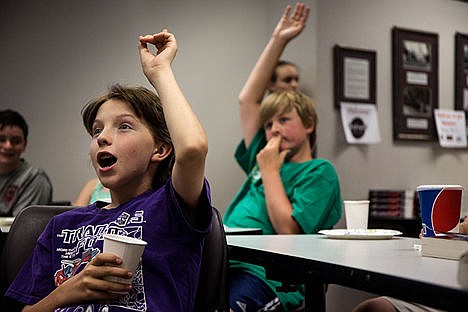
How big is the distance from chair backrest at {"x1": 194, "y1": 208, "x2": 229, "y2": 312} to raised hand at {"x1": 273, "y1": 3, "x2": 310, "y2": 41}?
1709 mm

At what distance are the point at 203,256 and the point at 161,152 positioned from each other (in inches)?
10.0

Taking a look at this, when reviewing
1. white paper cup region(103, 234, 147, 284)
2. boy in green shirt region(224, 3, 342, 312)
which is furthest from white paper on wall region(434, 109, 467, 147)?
white paper cup region(103, 234, 147, 284)

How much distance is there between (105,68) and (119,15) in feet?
1.17

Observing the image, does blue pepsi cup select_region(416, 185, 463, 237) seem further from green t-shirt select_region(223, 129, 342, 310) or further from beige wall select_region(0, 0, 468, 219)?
beige wall select_region(0, 0, 468, 219)

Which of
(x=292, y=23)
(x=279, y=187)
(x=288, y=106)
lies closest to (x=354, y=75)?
(x=292, y=23)

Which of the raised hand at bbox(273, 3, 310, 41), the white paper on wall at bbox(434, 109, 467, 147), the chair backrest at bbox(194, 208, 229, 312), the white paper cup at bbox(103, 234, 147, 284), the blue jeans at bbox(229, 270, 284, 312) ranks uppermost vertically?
the raised hand at bbox(273, 3, 310, 41)

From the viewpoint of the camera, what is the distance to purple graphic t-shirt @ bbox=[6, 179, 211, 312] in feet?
3.60

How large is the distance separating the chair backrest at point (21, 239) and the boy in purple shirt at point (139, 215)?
60 millimetres

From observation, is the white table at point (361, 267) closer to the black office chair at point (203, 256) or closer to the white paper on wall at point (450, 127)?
the black office chair at point (203, 256)

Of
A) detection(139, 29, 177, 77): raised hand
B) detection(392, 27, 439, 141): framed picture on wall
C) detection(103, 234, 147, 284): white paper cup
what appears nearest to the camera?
detection(103, 234, 147, 284): white paper cup

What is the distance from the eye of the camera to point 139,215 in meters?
1.18

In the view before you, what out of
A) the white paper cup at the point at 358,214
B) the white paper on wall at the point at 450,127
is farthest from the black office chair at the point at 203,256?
Result: the white paper on wall at the point at 450,127

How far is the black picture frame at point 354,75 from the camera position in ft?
10.6

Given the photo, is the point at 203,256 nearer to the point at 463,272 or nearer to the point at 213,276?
the point at 213,276
